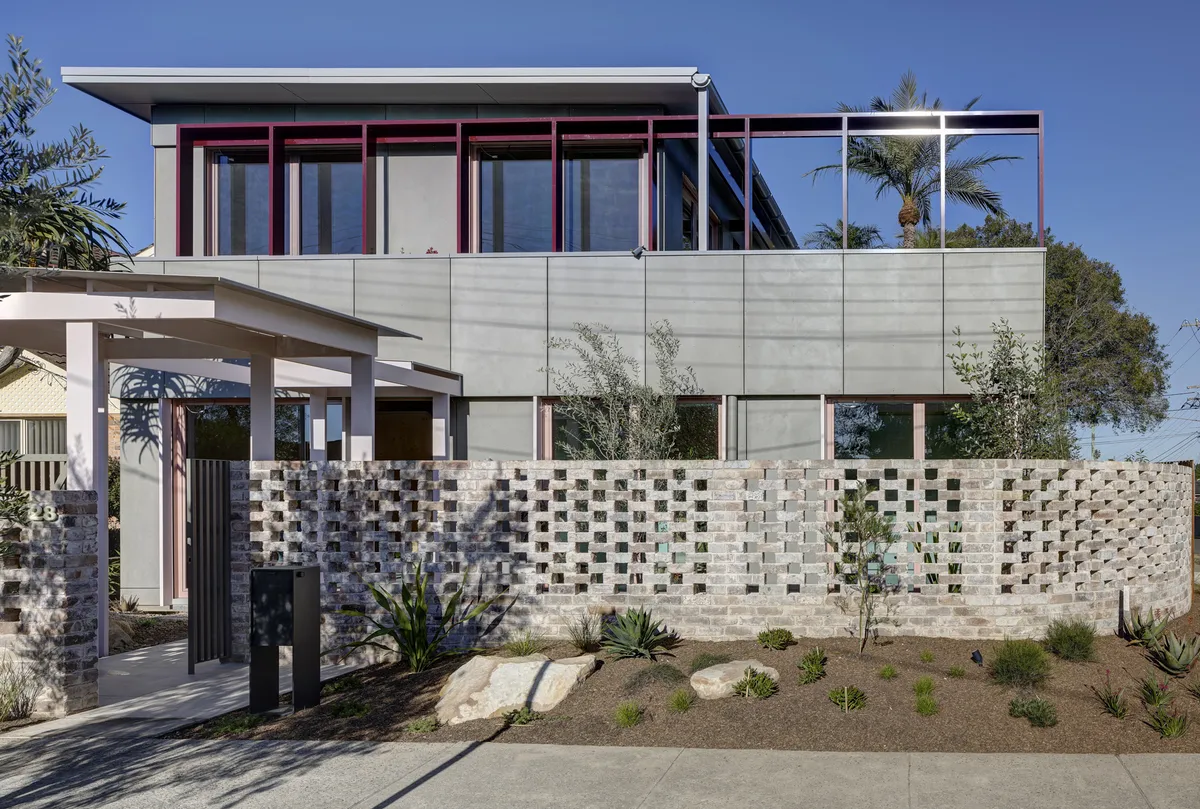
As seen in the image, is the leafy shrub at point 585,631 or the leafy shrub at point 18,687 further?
the leafy shrub at point 585,631

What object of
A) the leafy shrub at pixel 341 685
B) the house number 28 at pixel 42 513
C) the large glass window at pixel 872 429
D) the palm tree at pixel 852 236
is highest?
the palm tree at pixel 852 236

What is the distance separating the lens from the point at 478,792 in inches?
251

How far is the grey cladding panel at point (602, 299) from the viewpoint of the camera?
46.7ft

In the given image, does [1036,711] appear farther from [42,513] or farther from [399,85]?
[399,85]

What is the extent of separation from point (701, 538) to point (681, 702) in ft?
7.30

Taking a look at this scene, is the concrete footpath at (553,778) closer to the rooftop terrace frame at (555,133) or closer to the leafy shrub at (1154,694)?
the leafy shrub at (1154,694)

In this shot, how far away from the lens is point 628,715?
302 inches

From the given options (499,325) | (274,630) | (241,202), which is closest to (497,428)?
(499,325)

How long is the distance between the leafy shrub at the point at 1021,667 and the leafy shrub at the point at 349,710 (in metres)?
4.63

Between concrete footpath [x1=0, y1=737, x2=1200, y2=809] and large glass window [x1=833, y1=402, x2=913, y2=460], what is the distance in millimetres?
7492

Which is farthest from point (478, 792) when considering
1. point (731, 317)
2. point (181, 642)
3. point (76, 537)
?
point (731, 317)

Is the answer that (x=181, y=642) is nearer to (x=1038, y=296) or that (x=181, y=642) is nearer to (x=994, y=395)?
(x=994, y=395)

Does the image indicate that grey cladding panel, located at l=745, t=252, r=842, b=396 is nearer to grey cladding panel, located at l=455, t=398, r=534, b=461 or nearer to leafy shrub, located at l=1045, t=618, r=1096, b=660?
grey cladding panel, located at l=455, t=398, r=534, b=461

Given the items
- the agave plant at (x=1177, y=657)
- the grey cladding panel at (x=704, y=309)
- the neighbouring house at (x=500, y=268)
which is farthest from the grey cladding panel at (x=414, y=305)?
the agave plant at (x=1177, y=657)
